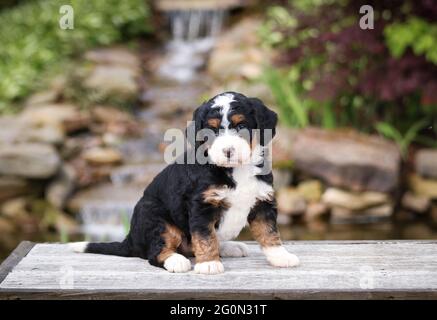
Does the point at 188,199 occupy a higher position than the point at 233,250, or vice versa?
the point at 188,199

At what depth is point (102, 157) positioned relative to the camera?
9.99 m

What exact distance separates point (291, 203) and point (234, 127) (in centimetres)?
542

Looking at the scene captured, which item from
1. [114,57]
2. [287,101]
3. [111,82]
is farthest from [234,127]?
[114,57]

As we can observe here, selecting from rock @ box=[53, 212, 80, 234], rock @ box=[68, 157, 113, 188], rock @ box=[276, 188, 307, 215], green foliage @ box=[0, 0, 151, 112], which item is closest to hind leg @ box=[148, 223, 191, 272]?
rock @ box=[53, 212, 80, 234]

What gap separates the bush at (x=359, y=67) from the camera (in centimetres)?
919

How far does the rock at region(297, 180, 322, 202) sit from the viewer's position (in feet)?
29.5

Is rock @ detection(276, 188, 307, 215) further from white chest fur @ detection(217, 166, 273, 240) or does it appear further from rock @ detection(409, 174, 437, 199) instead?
white chest fur @ detection(217, 166, 273, 240)

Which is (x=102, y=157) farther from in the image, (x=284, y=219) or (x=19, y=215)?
(x=284, y=219)

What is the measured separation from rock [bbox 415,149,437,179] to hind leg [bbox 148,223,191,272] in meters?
6.02

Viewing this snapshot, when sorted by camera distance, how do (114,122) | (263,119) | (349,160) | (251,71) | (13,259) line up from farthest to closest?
(251,71) < (114,122) < (349,160) < (13,259) < (263,119)

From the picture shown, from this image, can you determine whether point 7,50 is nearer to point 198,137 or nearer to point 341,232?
point 341,232

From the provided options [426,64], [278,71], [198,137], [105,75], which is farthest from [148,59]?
[198,137]

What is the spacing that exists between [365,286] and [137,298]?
1.10 meters

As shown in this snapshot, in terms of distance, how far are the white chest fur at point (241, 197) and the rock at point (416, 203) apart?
550cm
